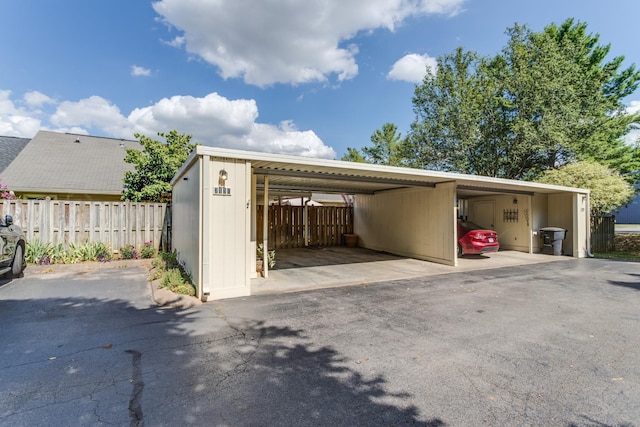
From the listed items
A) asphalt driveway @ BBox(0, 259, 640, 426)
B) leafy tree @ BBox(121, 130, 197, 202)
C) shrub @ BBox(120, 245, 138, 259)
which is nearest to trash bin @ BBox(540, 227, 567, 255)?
asphalt driveway @ BBox(0, 259, 640, 426)

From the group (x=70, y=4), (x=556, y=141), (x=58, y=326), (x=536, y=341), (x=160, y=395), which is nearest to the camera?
→ (x=160, y=395)

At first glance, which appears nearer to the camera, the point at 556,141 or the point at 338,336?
the point at 338,336

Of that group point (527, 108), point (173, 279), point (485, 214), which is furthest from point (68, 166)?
point (527, 108)

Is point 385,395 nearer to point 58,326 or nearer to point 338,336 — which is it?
point 338,336

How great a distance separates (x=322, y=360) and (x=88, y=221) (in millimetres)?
9276

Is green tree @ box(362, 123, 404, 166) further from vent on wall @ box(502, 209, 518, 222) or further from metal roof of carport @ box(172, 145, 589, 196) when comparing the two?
metal roof of carport @ box(172, 145, 589, 196)

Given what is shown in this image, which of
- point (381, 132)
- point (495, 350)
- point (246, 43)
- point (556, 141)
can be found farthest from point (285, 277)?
point (381, 132)

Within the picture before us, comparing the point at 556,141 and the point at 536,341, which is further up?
the point at 556,141

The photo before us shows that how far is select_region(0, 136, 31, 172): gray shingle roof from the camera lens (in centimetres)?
1546

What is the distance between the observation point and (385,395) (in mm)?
2488

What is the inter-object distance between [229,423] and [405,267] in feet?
24.7

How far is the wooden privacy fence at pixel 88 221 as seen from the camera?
8492mm

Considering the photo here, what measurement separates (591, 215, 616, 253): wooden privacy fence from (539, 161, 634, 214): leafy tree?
471 millimetres

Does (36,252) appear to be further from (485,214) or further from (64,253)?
(485,214)
